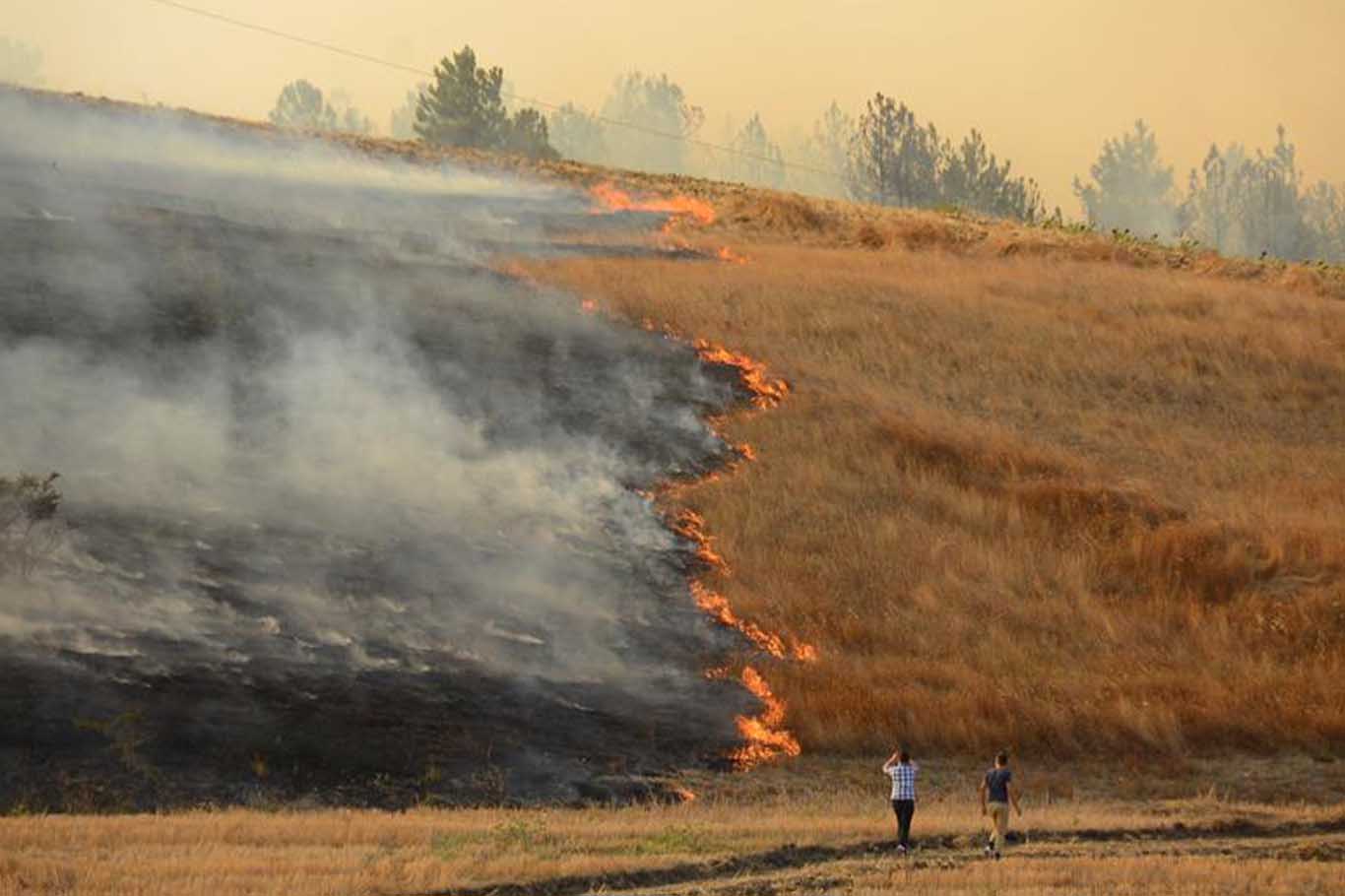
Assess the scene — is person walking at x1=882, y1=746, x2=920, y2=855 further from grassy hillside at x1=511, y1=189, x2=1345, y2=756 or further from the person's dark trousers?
grassy hillside at x1=511, y1=189, x2=1345, y2=756

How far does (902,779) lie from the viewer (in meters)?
27.2

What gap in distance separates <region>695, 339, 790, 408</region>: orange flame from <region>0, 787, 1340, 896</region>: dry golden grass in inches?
915

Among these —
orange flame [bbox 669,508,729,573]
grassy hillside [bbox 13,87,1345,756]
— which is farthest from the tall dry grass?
orange flame [bbox 669,508,729,573]

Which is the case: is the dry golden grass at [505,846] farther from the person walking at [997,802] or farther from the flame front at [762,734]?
the flame front at [762,734]

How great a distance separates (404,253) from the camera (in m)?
65.4

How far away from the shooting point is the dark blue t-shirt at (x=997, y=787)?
2722 cm

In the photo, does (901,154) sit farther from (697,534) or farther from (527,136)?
(697,534)

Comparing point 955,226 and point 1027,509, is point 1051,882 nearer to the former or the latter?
point 1027,509

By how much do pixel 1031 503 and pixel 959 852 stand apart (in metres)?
21.1

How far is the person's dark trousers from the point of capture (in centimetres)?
2733

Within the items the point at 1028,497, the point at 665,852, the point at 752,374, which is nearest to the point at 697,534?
the point at 1028,497

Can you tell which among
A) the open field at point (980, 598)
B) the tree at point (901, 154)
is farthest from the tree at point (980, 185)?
the open field at point (980, 598)

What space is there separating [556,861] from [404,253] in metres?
42.2

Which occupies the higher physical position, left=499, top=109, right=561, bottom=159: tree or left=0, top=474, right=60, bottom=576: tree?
left=499, top=109, right=561, bottom=159: tree
